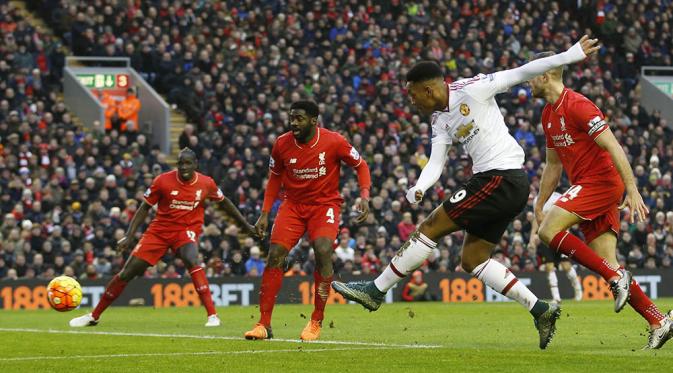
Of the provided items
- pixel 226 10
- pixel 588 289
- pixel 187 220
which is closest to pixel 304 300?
pixel 588 289

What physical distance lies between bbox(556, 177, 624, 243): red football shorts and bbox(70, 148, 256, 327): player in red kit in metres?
6.31

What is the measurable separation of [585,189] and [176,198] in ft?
23.8

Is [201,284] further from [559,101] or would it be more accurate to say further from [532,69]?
[532,69]

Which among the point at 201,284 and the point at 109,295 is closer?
the point at 109,295

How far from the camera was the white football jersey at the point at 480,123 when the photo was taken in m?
11.3

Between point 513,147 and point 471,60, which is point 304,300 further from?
point 513,147

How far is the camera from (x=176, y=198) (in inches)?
704

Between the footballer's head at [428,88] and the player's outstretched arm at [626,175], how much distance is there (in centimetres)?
153

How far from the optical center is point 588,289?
30906 millimetres

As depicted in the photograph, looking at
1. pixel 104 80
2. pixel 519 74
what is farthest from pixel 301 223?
pixel 104 80

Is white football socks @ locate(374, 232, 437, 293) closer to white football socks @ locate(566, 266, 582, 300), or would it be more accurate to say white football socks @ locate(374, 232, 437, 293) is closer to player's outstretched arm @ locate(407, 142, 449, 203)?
player's outstretched arm @ locate(407, 142, 449, 203)

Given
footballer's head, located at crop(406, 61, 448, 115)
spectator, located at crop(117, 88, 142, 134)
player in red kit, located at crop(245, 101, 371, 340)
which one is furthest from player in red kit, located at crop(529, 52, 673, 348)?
spectator, located at crop(117, 88, 142, 134)

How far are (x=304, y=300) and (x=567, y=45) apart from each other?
17.7m

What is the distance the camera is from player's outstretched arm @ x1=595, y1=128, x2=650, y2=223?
11227mm
